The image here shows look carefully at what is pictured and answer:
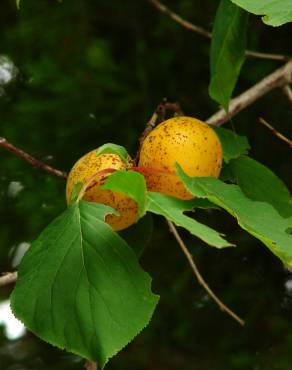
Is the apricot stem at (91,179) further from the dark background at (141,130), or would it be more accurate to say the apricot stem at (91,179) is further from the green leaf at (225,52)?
the dark background at (141,130)

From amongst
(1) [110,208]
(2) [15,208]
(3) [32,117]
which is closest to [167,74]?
(3) [32,117]

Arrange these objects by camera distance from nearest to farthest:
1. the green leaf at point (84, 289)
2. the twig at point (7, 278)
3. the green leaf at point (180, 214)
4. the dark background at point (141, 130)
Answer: the green leaf at point (180, 214) → the green leaf at point (84, 289) → the twig at point (7, 278) → the dark background at point (141, 130)

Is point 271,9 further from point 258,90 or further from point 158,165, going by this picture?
point 258,90

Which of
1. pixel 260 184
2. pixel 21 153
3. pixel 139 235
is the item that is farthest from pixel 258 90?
pixel 21 153

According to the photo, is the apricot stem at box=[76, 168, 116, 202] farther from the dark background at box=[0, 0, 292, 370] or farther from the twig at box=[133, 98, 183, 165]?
the dark background at box=[0, 0, 292, 370]

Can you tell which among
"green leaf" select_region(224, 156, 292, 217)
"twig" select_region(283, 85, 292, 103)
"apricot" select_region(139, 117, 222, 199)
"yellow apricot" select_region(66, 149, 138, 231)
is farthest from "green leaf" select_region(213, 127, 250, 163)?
"twig" select_region(283, 85, 292, 103)

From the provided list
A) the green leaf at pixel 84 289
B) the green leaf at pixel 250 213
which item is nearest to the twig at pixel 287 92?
the green leaf at pixel 250 213

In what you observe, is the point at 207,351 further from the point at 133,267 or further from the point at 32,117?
the point at 133,267
